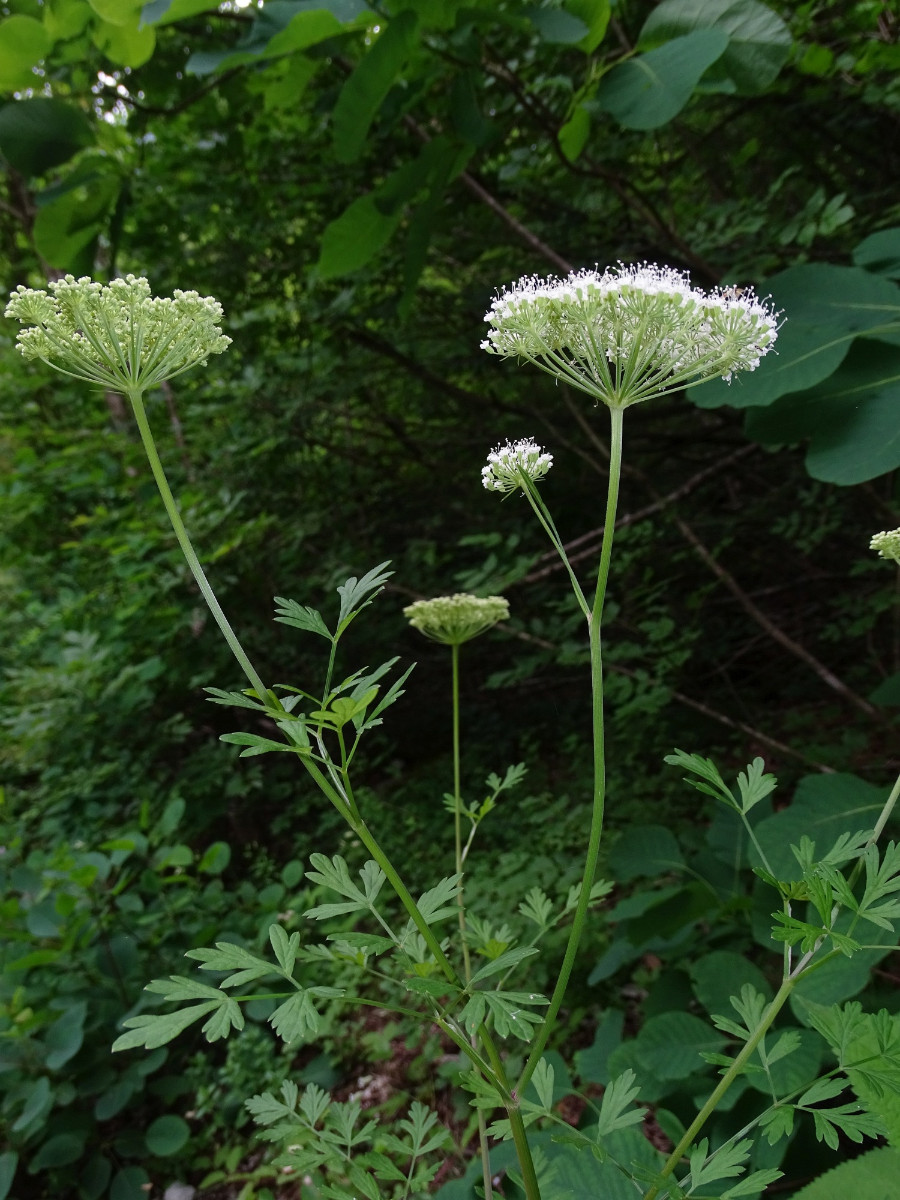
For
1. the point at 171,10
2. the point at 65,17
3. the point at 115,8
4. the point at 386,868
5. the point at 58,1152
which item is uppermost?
the point at 65,17

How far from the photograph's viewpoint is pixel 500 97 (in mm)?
2350

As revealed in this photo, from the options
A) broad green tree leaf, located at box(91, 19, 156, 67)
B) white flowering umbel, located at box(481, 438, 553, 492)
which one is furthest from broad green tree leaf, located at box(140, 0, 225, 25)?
white flowering umbel, located at box(481, 438, 553, 492)

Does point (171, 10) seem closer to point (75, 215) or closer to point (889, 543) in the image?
point (75, 215)

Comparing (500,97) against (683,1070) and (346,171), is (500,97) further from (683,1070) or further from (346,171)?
(683,1070)

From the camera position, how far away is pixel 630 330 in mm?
862

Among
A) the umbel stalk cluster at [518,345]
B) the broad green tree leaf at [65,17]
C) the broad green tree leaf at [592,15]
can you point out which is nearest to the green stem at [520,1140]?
the umbel stalk cluster at [518,345]

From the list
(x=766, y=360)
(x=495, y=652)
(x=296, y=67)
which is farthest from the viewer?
(x=495, y=652)

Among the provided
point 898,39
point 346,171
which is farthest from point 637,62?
point 346,171

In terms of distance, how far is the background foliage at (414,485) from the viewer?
1.59 metres

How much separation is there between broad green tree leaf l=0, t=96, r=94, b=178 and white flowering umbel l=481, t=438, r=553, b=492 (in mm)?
1605

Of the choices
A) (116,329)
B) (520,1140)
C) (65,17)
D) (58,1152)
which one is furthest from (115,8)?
(58,1152)

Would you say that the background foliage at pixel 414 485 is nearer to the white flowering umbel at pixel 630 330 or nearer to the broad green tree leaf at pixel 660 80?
the broad green tree leaf at pixel 660 80

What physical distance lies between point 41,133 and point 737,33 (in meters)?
1.63

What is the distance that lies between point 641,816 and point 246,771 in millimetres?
1897
